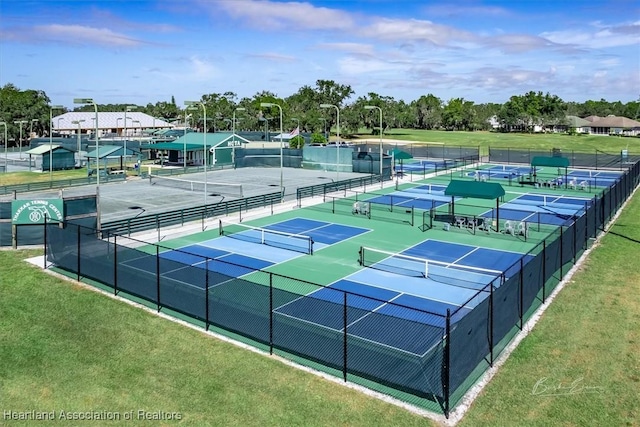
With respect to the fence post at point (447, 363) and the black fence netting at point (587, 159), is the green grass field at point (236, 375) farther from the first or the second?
the black fence netting at point (587, 159)

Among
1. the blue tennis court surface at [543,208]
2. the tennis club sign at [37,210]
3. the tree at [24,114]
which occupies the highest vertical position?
the tree at [24,114]

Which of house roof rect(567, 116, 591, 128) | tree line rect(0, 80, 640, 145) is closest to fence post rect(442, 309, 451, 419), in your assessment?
tree line rect(0, 80, 640, 145)

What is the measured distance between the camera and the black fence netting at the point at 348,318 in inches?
536

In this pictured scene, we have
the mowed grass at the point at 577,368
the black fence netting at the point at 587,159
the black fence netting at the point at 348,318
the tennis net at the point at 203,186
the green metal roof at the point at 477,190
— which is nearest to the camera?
the mowed grass at the point at 577,368

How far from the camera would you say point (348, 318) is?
16000 mm

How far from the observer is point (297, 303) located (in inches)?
734

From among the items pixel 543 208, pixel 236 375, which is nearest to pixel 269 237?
pixel 236 375

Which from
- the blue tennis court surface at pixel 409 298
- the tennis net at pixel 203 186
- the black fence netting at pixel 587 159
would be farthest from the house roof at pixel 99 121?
the blue tennis court surface at pixel 409 298

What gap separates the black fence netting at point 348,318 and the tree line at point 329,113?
288 feet

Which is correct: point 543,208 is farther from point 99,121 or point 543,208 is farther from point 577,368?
point 99,121

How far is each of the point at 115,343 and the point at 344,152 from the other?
50.8 metres

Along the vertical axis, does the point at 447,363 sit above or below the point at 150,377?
above
